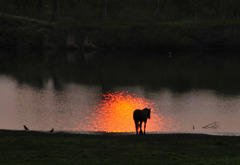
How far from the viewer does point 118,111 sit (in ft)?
132

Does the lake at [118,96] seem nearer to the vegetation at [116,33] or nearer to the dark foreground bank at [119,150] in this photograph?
the dark foreground bank at [119,150]

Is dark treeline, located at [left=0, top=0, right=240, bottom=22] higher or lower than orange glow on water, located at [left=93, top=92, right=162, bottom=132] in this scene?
higher

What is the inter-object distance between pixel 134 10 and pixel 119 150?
12271cm

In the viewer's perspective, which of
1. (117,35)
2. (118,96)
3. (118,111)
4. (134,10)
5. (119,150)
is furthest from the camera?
(134,10)

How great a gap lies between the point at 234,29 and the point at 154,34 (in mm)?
21964

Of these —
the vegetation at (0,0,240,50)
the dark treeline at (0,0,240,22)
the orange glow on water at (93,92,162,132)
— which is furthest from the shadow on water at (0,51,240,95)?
the dark treeline at (0,0,240,22)

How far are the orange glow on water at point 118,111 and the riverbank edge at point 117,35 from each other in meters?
74.1

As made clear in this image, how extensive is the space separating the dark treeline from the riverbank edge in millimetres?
7645

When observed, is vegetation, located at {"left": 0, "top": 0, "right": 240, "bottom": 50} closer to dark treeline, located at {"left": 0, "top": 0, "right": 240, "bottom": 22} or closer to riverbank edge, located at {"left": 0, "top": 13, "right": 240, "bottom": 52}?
riverbank edge, located at {"left": 0, "top": 13, "right": 240, "bottom": 52}

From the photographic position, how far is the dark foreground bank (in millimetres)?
17844

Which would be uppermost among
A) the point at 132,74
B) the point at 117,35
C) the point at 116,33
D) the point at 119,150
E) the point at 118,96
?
the point at 116,33

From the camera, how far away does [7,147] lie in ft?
69.1

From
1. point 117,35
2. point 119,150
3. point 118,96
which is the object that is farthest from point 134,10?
point 119,150

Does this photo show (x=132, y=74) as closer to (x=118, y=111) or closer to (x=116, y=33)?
(x=118, y=111)
